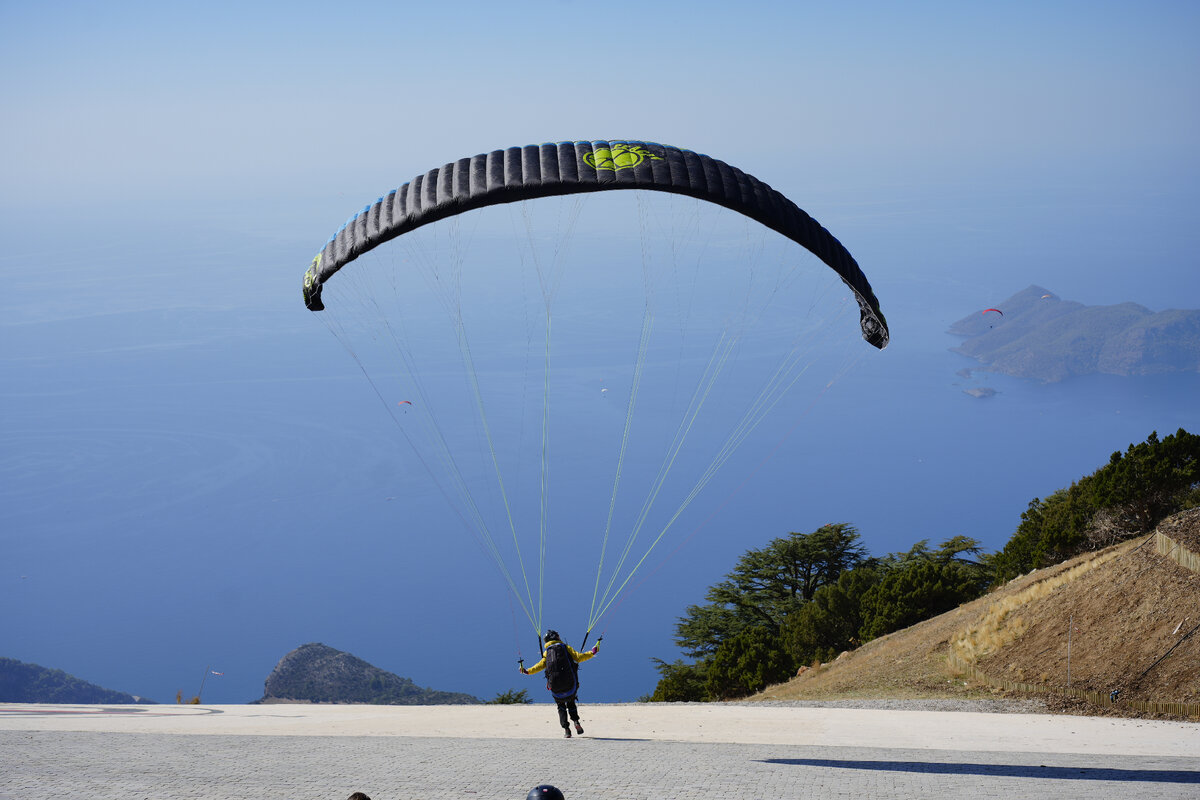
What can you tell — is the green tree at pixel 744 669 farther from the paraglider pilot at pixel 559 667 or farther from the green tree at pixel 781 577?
the paraglider pilot at pixel 559 667

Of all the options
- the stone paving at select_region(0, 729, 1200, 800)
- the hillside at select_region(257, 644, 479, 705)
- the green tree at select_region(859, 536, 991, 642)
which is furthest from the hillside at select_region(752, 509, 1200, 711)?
the hillside at select_region(257, 644, 479, 705)

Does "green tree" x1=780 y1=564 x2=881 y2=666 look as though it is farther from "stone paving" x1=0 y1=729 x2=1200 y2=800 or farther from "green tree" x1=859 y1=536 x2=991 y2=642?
"stone paving" x1=0 y1=729 x2=1200 y2=800

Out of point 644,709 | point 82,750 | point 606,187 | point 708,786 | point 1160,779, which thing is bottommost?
point 1160,779

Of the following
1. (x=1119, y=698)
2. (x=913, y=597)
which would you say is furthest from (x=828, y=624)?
(x=1119, y=698)

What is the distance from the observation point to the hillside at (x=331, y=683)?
6956cm

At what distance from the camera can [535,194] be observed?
34.3 ft

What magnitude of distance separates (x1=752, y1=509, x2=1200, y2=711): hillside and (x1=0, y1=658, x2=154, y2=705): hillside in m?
77.4

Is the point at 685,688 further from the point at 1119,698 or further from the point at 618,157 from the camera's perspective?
the point at 618,157

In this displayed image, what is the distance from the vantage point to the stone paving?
8.39 m

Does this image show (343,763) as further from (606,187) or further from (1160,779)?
(1160,779)

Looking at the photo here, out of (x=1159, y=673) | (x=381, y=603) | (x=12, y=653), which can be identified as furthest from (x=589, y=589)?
(x=1159, y=673)

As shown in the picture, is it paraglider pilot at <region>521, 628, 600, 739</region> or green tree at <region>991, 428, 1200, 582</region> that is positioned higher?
green tree at <region>991, 428, 1200, 582</region>

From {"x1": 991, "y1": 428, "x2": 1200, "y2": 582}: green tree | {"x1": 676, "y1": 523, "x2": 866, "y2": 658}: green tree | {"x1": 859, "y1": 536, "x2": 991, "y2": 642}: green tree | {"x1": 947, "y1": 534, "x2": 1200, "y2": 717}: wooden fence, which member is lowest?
{"x1": 947, "y1": 534, "x2": 1200, "y2": 717}: wooden fence

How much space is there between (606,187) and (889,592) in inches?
730
